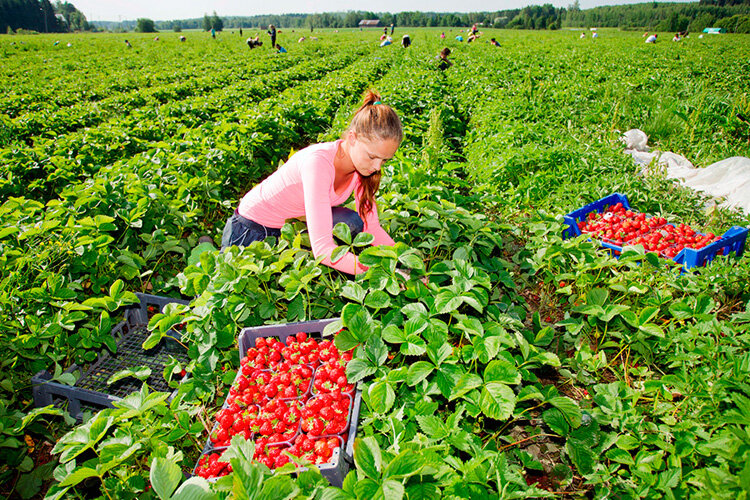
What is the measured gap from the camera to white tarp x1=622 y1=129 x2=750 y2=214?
438 centimetres

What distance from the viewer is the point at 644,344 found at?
2225 millimetres

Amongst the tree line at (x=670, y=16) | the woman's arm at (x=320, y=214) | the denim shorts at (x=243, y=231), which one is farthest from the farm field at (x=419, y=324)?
the tree line at (x=670, y=16)

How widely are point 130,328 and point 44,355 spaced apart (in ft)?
1.65

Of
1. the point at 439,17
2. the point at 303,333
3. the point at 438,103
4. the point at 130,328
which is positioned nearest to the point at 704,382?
the point at 303,333

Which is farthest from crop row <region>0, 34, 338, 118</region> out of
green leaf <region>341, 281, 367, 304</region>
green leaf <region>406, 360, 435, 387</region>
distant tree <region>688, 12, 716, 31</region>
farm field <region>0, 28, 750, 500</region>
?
distant tree <region>688, 12, 716, 31</region>

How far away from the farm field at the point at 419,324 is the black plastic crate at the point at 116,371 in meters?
0.09

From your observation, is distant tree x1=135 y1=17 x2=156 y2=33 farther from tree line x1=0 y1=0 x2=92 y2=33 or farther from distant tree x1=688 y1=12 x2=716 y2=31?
distant tree x1=688 y1=12 x2=716 y2=31

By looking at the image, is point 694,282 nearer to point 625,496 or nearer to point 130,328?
point 625,496

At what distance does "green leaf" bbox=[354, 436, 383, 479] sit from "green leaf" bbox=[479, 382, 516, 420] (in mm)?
402

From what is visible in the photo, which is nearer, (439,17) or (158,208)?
(158,208)

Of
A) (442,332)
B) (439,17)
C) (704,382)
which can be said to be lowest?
(704,382)

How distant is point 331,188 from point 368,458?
1.54 m

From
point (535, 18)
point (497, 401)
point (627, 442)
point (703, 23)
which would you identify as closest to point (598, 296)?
point (627, 442)

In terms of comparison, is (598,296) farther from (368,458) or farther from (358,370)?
(368,458)
